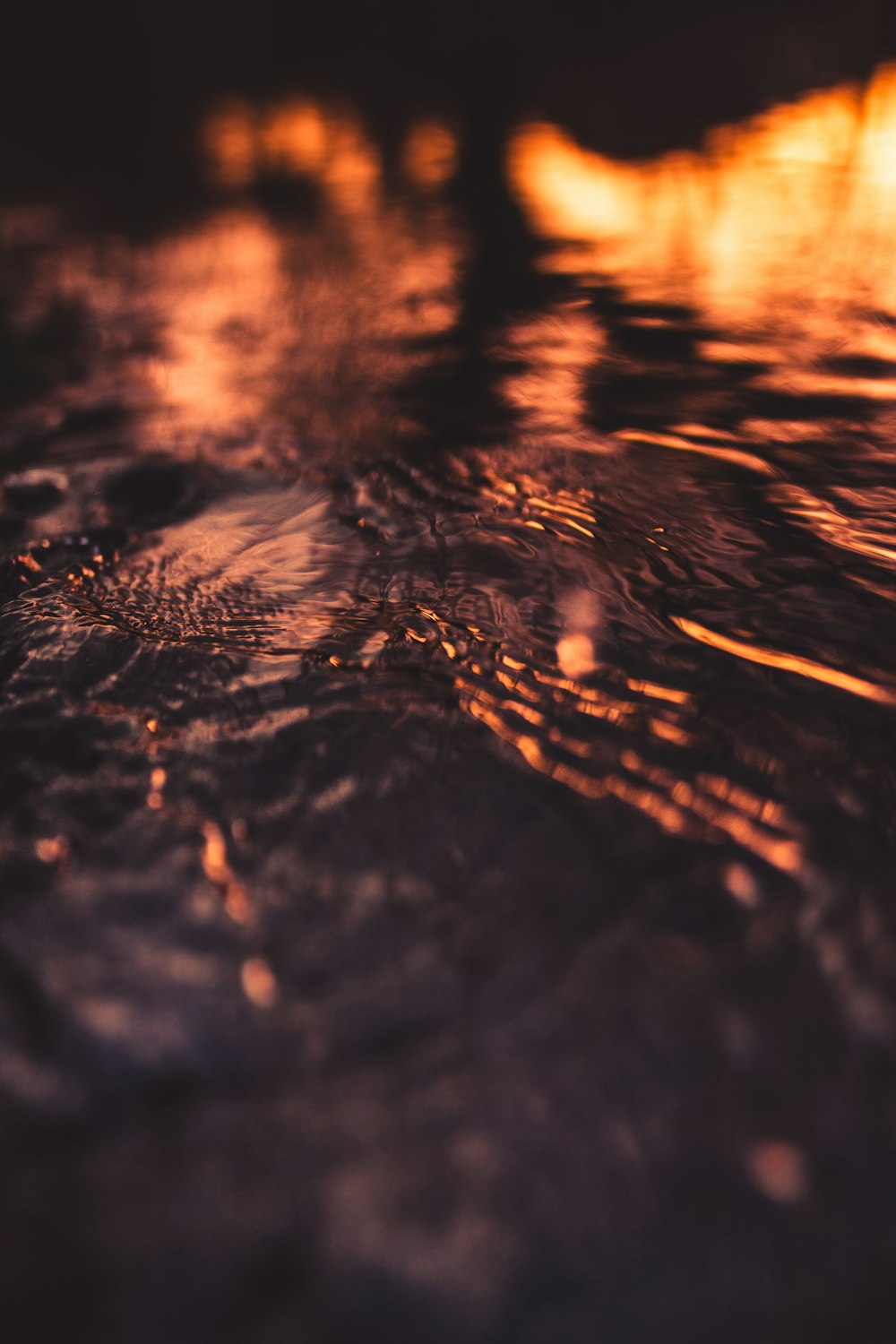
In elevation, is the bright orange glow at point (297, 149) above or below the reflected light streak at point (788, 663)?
above

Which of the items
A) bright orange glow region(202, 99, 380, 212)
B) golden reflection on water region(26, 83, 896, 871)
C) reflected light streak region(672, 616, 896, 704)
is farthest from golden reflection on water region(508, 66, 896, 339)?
reflected light streak region(672, 616, 896, 704)

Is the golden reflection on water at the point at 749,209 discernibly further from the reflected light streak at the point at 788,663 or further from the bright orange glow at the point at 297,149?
the reflected light streak at the point at 788,663

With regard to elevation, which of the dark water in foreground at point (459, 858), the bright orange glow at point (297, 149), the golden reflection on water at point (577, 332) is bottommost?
the dark water in foreground at point (459, 858)

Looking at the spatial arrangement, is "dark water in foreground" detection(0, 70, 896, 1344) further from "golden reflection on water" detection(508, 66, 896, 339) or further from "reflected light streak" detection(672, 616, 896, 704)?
"golden reflection on water" detection(508, 66, 896, 339)

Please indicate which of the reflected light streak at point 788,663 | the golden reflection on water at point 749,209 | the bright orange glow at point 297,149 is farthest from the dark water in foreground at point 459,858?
the bright orange glow at point 297,149

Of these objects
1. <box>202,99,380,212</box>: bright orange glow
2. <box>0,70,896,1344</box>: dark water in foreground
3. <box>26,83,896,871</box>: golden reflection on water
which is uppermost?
<box>202,99,380,212</box>: bright orange glow

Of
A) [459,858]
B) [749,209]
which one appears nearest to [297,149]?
[749,209]

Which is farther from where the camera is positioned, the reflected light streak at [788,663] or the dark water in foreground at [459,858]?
the reflected light streak at [788,663]
